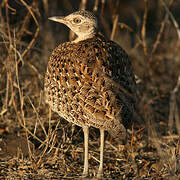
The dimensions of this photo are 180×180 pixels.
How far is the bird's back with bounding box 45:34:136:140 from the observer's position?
2.61 meters

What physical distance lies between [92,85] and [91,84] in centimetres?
1

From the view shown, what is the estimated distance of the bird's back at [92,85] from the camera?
2609 millimetres

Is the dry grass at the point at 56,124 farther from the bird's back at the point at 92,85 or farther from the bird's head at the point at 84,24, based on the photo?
the bird's head at the point at 84,24

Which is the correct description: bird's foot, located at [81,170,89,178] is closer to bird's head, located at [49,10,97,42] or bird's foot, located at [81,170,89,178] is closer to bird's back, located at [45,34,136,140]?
bird's back, located at [45,34,136,140]

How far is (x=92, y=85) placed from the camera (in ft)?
8.65

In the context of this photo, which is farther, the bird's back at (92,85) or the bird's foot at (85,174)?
the bird's foot at (85,174)

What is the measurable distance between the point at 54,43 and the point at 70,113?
2.36 m

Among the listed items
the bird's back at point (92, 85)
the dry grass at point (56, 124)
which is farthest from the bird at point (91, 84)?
the dry grass at point (56, 124)

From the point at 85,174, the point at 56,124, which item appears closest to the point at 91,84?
the point at 85,174

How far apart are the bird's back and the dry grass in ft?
0.96

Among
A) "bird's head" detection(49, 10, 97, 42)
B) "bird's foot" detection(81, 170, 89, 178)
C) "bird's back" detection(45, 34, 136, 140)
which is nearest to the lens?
"bird's back" detection(45, 34, 136, 140)

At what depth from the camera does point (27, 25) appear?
424 centimetres

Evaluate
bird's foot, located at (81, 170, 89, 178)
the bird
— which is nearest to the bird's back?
the bird

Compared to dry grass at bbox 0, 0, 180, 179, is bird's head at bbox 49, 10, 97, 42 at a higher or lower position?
higher
